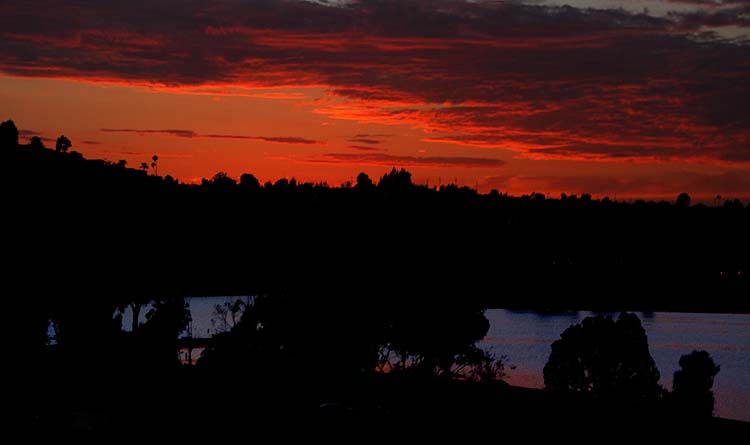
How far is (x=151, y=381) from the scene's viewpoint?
47.2 meters

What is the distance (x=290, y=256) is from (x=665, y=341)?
47969mm

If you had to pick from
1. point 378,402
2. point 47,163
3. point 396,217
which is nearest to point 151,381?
point 378,402

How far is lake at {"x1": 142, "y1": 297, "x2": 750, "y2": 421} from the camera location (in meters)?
89.3

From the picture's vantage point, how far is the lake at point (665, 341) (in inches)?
3516

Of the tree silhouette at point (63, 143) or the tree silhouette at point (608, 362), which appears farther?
the tree silhouette at point (63, 143)

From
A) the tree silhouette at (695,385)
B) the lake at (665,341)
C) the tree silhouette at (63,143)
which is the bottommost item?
the lake at (665,341)

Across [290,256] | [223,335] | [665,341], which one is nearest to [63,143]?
[290,256]

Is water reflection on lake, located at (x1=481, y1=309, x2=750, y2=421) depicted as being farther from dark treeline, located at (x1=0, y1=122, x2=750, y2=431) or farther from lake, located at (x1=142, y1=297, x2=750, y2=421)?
dark treeline, located at (x1=0, y1=122, x2=750, y2=431)

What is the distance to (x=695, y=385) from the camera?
46.3 meters

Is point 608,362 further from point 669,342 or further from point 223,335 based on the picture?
point 669,342

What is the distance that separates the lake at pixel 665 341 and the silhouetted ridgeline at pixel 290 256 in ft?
19.3

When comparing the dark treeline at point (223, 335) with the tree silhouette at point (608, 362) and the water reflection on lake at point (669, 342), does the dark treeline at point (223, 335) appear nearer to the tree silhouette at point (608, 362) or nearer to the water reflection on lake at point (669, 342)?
the tree silhouette at point (608, 362)

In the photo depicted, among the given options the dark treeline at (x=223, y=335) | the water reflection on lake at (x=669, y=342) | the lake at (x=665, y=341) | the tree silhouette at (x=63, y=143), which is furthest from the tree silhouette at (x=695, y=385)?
the tree silhouette at (x=63, y=143)

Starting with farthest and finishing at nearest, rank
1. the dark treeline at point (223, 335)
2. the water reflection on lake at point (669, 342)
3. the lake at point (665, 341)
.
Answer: the lake at point (665, 341) → the water reflection on lake at point (669, 342) → the dark treeline at point (223, 335)
